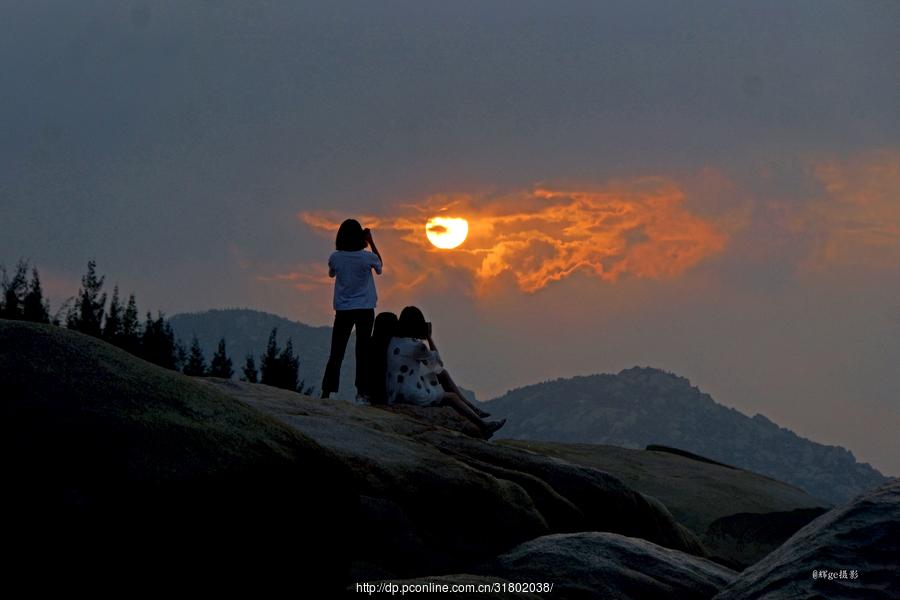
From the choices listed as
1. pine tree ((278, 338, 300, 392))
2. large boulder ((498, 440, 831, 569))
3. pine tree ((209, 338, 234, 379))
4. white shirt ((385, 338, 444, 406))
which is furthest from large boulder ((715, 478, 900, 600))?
pine tree ((209, 338, 234, 379))

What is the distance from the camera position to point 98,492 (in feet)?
17.3

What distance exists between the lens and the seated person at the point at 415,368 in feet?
49.3

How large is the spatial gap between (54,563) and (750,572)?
12.7 feet

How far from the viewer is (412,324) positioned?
15258mm

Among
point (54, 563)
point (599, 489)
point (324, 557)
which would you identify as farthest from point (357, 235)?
point (54, 563)

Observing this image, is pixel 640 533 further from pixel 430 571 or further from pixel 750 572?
pixel 750 572

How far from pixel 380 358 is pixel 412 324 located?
2.12 feet

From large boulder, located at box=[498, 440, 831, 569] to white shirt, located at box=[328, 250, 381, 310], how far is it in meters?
2.72

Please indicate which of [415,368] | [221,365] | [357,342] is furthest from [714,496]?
[221,365]

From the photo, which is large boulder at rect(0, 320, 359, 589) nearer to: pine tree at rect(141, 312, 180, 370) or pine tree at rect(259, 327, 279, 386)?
pine tree at rect(141, 312, 180, 370)

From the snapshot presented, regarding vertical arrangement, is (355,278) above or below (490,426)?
above

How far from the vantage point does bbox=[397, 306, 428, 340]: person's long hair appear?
1524 centimetres

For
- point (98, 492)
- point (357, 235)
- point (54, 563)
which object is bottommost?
point (54, 563)

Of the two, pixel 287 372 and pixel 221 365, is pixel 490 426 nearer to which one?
pixel 287 372
